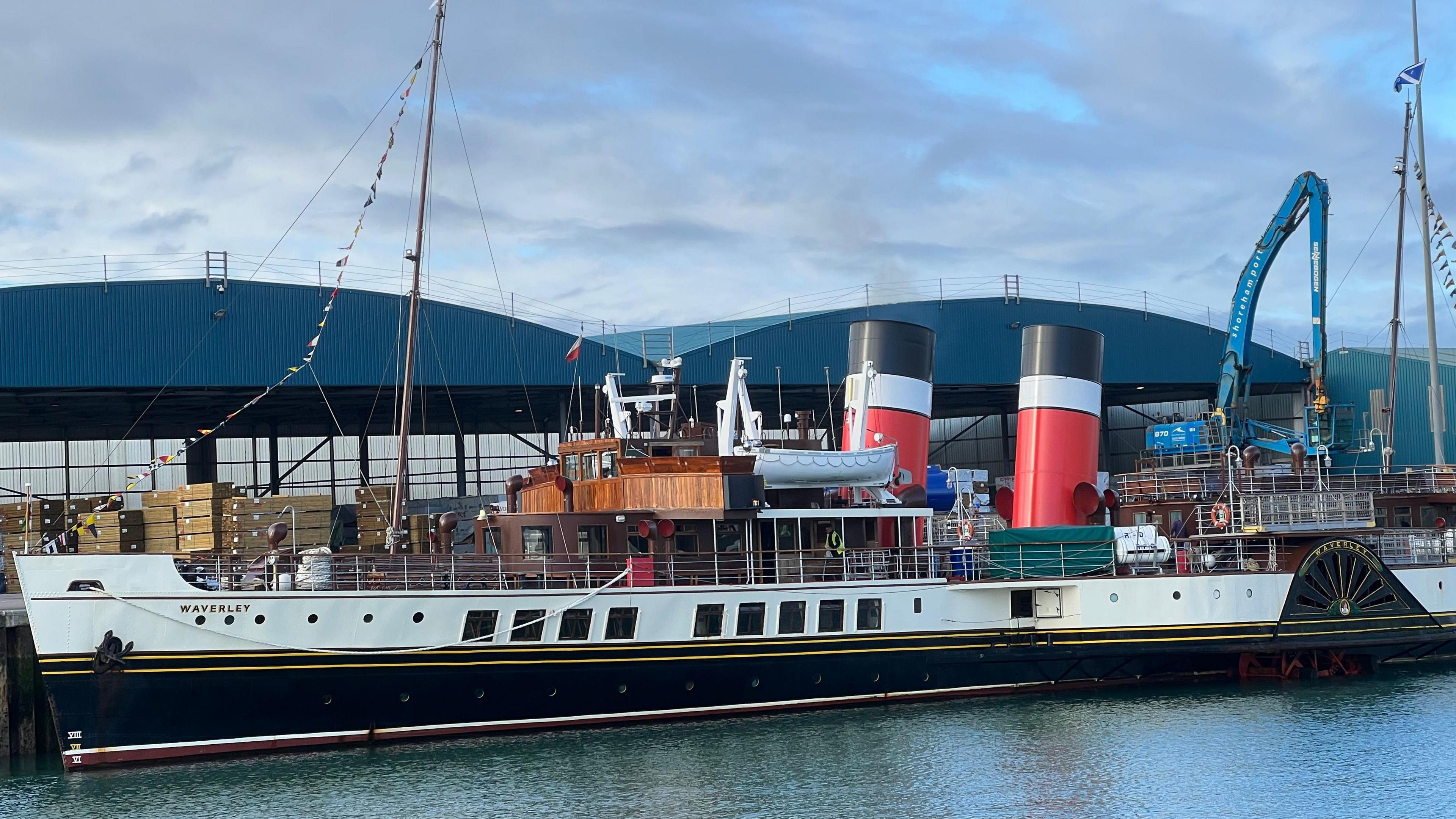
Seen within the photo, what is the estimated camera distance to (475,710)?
24234 mm

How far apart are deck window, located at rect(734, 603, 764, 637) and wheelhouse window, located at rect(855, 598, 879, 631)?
202 cm

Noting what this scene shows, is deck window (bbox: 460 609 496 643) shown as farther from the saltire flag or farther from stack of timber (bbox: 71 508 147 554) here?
the saltire flag

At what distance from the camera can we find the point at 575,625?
81.5ft

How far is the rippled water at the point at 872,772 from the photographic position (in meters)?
19.4

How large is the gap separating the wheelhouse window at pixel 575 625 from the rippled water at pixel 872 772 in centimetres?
172

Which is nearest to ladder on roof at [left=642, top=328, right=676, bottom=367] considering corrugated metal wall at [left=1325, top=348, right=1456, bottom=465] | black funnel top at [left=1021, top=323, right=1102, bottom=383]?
black funnel top at [left=1021, top=323, right=1102, bottom=383]

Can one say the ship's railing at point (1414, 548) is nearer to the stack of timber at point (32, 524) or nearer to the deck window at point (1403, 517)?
the deck window at point (1403, 517)

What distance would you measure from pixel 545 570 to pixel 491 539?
1.63 m

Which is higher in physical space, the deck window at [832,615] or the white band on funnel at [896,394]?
the white band on funnel at [896,394]

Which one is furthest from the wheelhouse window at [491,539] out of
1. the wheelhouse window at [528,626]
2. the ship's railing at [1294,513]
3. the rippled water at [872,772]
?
the ship's railing at [1294,513]

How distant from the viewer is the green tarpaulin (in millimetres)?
27922

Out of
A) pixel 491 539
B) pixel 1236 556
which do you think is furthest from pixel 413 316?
pixel 1236 556

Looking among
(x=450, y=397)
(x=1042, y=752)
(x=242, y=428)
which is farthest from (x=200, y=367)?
(x=1042, y=752)

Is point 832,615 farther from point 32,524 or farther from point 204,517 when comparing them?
point 32,524
